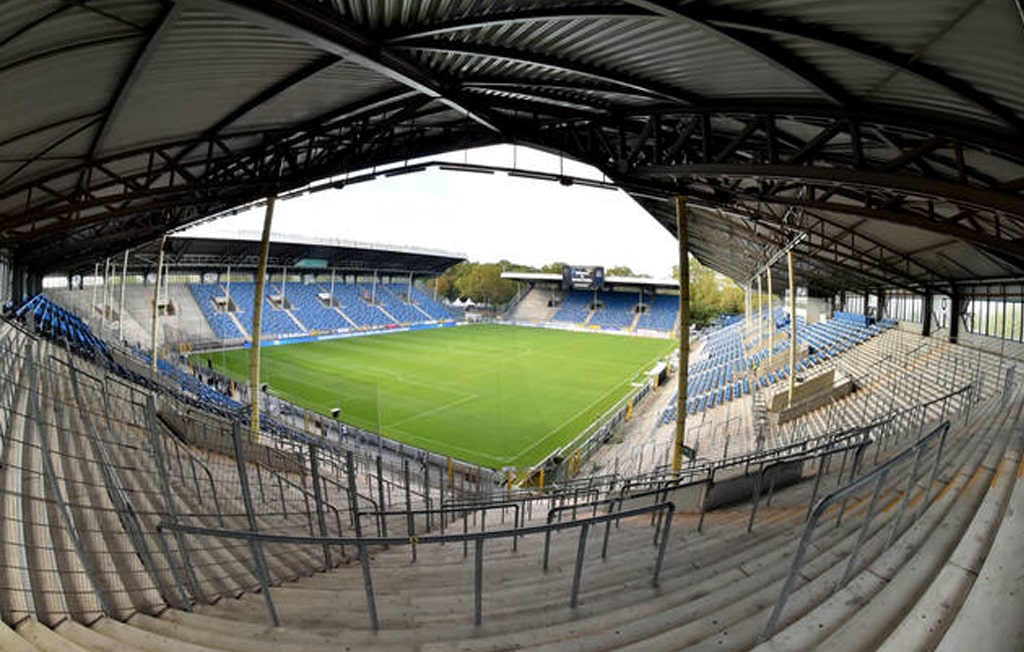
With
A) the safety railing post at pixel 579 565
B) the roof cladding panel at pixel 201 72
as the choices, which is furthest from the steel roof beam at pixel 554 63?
the safety railing post at pixel 579 565

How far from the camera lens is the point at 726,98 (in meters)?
6.31

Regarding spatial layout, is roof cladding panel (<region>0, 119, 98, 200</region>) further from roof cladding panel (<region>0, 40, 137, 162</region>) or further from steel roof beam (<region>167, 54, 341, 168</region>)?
steel roof beam (<region>167, 54, 341, 168</region>)

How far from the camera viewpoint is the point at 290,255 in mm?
43719

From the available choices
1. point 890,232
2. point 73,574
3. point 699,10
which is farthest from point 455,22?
point 890,232

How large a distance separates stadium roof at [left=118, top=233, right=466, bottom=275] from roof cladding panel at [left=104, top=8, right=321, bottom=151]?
1022 inches

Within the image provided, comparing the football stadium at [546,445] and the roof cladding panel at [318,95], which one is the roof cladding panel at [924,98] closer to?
the football stadium at [546,445]

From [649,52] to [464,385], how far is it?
22.1 meters

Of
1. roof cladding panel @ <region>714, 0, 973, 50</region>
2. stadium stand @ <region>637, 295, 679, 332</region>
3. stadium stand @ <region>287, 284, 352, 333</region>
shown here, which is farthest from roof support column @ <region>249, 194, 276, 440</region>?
stadium stand @ <region>637, 295, 679, 332</region>

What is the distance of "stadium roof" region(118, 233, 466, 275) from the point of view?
34625 millimetres

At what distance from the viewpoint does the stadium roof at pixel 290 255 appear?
34.6 meters

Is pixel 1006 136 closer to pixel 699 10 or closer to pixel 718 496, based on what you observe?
pixel 699 10

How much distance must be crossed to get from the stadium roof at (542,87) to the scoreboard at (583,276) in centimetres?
4660

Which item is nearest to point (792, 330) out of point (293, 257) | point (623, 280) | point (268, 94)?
point (268, 94)

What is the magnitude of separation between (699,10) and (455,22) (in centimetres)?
251
